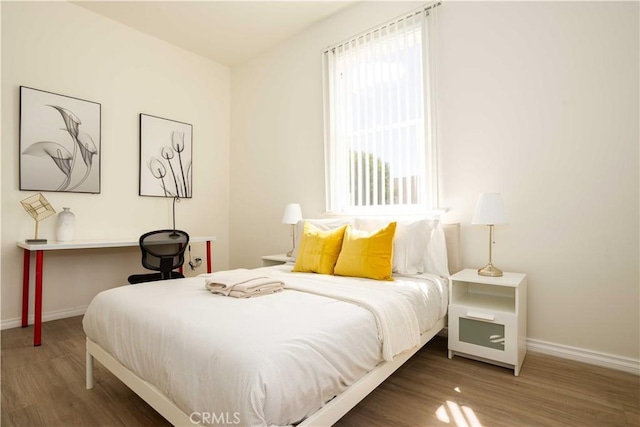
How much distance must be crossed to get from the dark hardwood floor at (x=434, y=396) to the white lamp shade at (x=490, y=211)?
3.21 ft

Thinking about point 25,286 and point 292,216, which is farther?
point 292,216

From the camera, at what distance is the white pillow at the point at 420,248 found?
251cm

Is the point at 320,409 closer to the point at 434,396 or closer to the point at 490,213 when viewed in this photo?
the point at 434,396

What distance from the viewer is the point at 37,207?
3088 millimetres

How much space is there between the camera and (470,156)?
271 cm

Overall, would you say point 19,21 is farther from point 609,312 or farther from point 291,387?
point 609,312

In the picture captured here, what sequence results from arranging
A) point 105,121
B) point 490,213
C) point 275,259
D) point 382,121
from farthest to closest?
1. point 105,121
2. point 275,259
3. point 382,121
4. point 490,213

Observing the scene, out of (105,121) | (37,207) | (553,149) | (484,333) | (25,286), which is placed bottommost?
(484,333)

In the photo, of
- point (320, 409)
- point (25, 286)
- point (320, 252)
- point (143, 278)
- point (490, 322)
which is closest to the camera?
point (320, 409)

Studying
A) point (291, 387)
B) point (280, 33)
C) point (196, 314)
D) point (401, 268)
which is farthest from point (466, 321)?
point (280, 33)

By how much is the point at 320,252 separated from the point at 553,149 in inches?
73.1

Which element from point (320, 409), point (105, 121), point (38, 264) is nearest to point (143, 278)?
point (38, 264)

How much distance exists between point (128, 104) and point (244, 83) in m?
1.55

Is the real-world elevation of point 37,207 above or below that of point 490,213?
above
